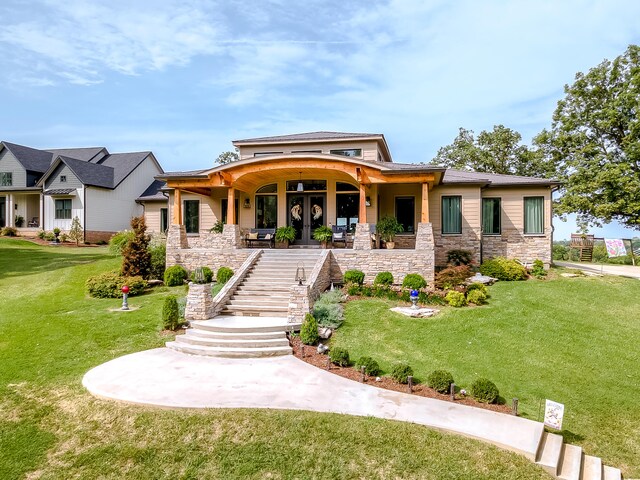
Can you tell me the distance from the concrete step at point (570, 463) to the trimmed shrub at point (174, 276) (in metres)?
13.7

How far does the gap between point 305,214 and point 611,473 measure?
1472 centimetres

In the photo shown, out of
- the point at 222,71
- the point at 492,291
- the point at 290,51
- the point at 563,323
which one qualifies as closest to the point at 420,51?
the point at 290,51

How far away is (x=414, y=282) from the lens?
13.0 metres

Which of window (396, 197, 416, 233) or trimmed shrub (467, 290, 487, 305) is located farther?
window (396, 197, 416, 233)

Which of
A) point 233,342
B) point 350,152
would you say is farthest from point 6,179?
point 233,342

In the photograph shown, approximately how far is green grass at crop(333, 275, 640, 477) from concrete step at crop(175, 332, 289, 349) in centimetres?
142

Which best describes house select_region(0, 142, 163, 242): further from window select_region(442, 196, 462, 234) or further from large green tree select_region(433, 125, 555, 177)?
large green tree select_region(433, 125, 555, 177)

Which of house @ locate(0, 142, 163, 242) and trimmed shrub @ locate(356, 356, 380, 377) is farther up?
house @ locate(0, 142, 163, 242)

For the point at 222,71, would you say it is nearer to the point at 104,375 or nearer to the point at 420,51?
the point at 420,51

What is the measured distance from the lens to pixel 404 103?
50.4 ft

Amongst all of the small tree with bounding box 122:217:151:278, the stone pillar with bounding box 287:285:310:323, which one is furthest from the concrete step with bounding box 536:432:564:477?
the small tree with bounding box 122:217:151:278

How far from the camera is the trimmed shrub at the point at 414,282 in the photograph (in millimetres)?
12969

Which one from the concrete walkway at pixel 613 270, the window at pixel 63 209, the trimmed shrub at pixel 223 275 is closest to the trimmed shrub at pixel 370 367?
the trimmed shrub at pixel 223 275

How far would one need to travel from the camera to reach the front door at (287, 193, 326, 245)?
18344 mm
